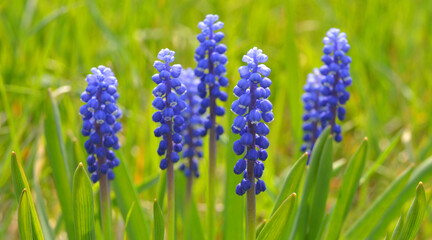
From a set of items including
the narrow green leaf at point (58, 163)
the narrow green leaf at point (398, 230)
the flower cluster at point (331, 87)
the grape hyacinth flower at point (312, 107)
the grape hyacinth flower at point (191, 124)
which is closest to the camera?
the narrow green leaf at point (398, 230)

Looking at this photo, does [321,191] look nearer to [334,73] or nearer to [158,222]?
[334,73]

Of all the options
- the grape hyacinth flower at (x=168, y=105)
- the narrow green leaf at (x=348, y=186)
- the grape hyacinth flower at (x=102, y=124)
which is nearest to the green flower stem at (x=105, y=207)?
the grape hyacinth flower at (x=102, y=124)

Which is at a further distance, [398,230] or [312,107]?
[312,107]

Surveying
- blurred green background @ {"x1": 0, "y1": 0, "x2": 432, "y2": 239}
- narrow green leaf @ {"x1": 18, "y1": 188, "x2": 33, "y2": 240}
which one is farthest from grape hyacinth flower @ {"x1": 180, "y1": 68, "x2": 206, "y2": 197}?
narrow green leaf @ {"x1": 18, "y1": 188, "x2": 33, "y2": 240}

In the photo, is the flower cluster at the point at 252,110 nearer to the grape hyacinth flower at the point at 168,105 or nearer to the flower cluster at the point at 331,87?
the grape hyacinth flower at the point at 168,105

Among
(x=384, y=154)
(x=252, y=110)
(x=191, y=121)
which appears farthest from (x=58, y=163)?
(x=384, y=154)

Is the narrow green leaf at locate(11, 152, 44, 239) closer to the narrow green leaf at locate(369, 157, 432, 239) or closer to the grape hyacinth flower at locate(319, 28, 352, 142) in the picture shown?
the grape hyacinth flower at locate(319, 28, 352, 142)
